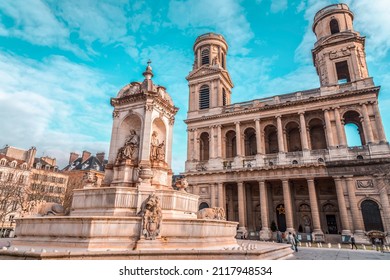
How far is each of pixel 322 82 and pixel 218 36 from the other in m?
21.2

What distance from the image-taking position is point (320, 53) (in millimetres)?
37500

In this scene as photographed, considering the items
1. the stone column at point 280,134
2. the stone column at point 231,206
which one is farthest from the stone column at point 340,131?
the stone column at point 231,206

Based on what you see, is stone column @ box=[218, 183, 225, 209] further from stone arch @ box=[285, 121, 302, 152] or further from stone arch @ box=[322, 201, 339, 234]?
stone arch @ box=[322, 201, 339, 234]

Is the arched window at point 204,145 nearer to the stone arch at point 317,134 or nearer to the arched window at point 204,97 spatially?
the arched window at point 204,97

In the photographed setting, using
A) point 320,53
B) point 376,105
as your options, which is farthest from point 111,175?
point 320,53

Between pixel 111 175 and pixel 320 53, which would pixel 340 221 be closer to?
pixel 320 53

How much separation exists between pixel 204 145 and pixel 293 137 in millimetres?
13985

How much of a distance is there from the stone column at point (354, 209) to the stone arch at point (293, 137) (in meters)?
9.13

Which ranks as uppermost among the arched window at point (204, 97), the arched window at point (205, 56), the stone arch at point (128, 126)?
the arched window at point (205, 56)

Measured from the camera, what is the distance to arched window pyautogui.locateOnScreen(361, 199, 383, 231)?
26688 mm

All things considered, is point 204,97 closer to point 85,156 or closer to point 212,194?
point 212,194

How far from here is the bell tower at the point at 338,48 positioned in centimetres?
3428

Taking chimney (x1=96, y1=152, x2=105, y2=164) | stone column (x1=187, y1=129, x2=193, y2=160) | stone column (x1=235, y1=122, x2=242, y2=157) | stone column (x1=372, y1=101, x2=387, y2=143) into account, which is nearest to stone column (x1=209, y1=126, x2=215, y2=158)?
stone column (x1=187, y1=129, x2=193, y2=160)

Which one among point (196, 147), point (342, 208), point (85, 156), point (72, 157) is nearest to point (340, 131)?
point (342, 208)
